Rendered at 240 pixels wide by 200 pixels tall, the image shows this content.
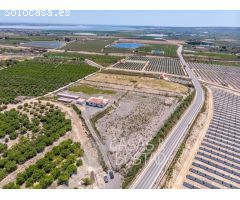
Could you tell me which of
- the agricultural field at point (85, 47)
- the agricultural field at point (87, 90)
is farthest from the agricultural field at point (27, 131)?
the agricultural field at point (85, 47)

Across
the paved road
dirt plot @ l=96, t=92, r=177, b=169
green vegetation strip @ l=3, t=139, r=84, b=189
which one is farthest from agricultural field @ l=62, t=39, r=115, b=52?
green vegetation strip @ l=3, t=139, r=84, b=189

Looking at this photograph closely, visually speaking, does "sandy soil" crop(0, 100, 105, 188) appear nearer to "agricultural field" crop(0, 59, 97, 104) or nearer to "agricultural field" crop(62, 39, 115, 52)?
"agricultural field" crop(0, 59, 97, 104)

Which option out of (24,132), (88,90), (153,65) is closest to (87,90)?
(88,90)

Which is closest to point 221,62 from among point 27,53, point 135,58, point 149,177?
point 135,58

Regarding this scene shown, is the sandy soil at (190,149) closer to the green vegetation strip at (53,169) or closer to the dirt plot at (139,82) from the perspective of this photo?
the green vegetation strip at (53,169)

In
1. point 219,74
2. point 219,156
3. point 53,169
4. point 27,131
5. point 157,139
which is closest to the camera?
point 53,169

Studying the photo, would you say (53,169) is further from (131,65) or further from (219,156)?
(131,65)

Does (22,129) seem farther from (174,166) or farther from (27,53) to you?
(27,53)
